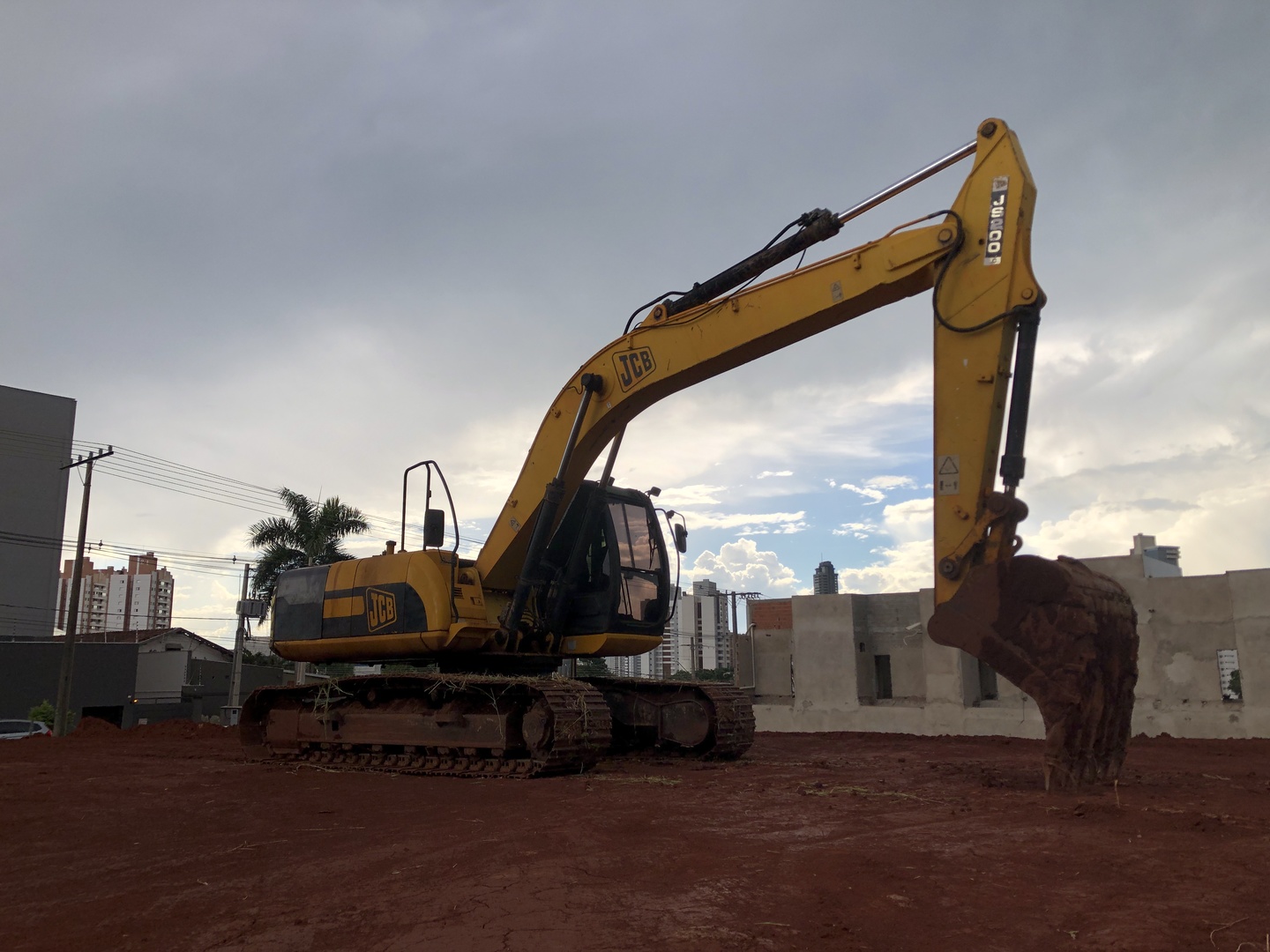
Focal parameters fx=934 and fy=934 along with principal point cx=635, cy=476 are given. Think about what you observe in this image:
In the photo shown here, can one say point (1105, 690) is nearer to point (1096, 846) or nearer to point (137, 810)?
point (1096, 846)

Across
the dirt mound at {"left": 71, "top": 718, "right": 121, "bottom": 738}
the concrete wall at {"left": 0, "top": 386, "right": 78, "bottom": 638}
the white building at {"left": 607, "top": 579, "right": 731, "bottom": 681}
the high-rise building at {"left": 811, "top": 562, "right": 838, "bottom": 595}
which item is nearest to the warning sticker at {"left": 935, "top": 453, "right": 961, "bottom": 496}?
the dirt mound at {"left": 71, "top": 718, "right": 121, "bottom": 738}

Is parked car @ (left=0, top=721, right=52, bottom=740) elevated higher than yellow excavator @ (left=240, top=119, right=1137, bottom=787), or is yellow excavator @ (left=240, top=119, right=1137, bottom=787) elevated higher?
yellow excavator @ (left=240, top=119, right=1137, bottom=787)

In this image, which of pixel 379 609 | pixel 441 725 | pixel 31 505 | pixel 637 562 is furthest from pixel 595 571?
pixel 31 505

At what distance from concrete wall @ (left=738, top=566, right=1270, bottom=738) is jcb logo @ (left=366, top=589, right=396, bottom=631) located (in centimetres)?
1008

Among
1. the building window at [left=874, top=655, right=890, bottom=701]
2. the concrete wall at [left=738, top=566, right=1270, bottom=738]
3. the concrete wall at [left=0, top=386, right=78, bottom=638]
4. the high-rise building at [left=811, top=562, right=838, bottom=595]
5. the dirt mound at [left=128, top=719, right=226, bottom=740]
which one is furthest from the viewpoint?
the high-rise building at [left=811, top=562, right=838, bottom=595]

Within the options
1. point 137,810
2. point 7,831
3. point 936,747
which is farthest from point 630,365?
point 936,747

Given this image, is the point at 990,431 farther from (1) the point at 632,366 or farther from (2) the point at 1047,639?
(1) the point at 632,366

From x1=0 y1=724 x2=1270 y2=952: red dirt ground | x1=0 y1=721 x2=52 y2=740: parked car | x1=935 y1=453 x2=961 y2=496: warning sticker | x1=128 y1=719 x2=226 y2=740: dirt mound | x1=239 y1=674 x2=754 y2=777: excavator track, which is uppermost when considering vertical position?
x1=935 y1=453 x2=961 y2=496: warning sticker

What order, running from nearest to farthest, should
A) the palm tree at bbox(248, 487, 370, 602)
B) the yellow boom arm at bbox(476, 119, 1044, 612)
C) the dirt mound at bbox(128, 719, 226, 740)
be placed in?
the yellow boom arm at bbox(476, 119, 1044, 612), the dirt mound at bbox(128, 719, 226, 740), the palm tree at bbox(248, 487, 370, 602)

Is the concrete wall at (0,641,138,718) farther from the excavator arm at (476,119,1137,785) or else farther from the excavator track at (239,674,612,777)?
the excavator arm at (476,119,1137,785)

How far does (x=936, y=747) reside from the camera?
12750 mm

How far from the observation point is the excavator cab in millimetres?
10055

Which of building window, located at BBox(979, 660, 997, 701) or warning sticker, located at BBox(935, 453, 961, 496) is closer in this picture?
warning sticker, located at BBox(935, 453, 961, 496)

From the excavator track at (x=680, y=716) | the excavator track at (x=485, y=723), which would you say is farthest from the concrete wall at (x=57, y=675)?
the excavator track at (x=680, y=716)
